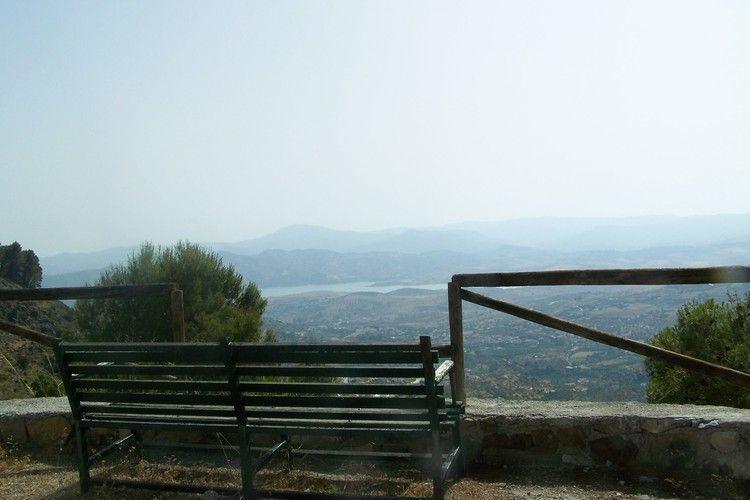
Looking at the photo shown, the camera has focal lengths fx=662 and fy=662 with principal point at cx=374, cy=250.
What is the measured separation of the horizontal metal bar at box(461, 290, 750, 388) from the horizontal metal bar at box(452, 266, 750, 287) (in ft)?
0.46

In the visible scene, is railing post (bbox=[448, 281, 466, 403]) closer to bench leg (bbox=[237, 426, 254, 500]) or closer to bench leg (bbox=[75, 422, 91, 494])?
bench leg (bbox=[237, 426, 254, 500])

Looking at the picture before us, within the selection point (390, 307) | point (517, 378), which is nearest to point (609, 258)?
point (390, 307)

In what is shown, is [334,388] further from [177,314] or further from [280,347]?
[177,314]

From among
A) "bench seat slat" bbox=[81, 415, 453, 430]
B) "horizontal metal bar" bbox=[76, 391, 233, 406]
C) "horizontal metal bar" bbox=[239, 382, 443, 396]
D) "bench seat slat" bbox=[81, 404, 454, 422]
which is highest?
"horizontal metal bar" bbox=[239, 382, 443, 396]

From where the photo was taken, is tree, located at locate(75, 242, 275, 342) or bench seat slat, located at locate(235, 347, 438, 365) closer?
bench seat slat, located at locate(235, 347, 438, 365)

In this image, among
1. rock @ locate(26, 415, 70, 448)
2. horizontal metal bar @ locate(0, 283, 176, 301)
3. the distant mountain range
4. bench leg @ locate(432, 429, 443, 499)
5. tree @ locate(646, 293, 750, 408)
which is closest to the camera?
bench leg @ locate(432, 429, 443, 499)

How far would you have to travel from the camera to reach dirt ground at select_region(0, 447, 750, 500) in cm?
395

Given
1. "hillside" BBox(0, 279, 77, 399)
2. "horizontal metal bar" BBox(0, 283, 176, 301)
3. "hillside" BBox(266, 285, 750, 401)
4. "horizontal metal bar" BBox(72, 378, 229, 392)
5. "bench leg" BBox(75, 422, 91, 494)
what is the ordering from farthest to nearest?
"hillside" BBox(0, 279, 77, 399) < "hillside" BBox(266, 285, 750, 401) < "horizontal metal bar" BBox(0, 283, 176, 301) < "bench leg" BBox(75, 422, 91, 494) < "horizontal metal bar" BBox(72, 378, 229, 392)

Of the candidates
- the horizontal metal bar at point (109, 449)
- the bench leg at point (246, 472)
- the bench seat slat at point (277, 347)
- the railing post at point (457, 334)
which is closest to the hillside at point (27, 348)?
the horizontal metal bar at point (109, 449)

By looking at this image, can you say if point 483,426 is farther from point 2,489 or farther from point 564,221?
point 564,221

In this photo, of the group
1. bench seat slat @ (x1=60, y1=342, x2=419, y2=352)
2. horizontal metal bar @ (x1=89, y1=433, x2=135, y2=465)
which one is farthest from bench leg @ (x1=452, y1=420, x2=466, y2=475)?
horizontal metal bar @ (x1=89, y1=433, x2=135, y2=465)

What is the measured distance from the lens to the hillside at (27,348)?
8701 millimetres

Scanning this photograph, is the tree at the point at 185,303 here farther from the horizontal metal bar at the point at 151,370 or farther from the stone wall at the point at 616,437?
the stone wall at the point at 616,437

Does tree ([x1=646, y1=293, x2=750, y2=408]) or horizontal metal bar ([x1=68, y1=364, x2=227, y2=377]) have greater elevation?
horizontal metal bar ([x1=68, y1=364, x2=227, y2=377])
